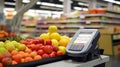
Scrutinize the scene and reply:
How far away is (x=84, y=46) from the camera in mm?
1896

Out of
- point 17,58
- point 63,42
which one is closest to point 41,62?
point 17,58

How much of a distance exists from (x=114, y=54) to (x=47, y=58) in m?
6.39

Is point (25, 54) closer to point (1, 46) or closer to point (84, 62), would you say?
point (1, 46)

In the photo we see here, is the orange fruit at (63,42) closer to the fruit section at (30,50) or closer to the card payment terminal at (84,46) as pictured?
the fruit section at (30,50)

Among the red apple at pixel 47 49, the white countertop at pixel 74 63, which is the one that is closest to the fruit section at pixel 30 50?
the red apple at pixel 47 49

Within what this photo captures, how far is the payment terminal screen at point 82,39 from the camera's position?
1960mm

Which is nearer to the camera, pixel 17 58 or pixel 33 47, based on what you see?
pixel 17 58

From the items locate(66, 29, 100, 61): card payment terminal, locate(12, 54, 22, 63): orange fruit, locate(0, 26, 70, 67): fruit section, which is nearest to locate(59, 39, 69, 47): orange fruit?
locate(0, 26, 70, 67): fruit section

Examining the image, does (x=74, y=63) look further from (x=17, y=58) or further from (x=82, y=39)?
(x=17, y=58)

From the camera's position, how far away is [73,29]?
8711mm

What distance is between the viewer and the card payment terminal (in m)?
1.85

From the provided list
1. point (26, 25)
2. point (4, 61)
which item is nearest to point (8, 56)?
point (4, 61)

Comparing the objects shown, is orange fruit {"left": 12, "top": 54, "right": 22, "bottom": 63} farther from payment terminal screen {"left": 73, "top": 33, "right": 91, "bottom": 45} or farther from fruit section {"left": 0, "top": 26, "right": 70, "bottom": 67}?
payment terminal screen {"left": 73, "top": 33, "right": 91, "bottom": 45}

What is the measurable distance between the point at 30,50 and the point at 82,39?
0.50 metres
